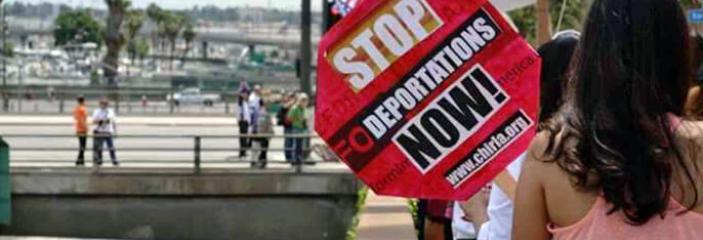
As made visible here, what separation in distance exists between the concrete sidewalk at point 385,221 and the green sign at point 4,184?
526 cm

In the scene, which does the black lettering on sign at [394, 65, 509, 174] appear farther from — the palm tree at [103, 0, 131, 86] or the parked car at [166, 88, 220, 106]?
the palm tree at [103, 0, 131, 86]

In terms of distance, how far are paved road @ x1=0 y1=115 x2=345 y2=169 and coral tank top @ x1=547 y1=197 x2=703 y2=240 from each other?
1645cm

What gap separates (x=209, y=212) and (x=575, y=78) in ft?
52.1

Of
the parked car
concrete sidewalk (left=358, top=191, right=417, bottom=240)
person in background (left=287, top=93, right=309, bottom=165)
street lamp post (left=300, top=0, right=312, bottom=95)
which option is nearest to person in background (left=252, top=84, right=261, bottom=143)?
person in background (left=287, top=93, right=309, bottom=165)

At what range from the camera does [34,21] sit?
12938 centimetres

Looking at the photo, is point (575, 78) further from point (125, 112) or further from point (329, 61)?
point (125, 112)

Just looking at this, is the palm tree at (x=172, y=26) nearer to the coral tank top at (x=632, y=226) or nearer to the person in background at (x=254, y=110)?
the person in background at (x=254, y=110)

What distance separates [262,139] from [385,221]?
9.73m

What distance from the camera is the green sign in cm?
1530

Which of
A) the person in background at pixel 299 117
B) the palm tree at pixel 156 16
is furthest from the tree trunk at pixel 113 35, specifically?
the person in background at pixel 299 117

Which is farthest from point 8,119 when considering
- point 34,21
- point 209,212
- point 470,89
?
point 34,21

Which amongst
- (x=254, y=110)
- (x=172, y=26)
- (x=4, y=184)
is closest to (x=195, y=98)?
(x=254, y=110)

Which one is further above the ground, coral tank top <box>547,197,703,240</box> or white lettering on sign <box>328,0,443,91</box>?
white lettering on sign <box>328,0,443,91</box>

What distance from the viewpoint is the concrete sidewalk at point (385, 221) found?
376 inches
